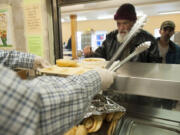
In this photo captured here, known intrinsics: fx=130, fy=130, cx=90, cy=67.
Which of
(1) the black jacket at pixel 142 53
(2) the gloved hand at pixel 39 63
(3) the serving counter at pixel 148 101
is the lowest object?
(3) the serving counter at pixel 148 101

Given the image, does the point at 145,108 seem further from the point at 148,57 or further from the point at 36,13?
the point at 36,13

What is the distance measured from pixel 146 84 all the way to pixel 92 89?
0.18 meters

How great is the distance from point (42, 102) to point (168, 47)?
3.61 feet

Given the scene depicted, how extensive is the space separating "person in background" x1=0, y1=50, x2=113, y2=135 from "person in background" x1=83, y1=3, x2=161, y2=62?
0.41 metres

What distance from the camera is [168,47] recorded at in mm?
1052

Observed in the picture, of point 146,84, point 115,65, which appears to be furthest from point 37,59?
point 146,84

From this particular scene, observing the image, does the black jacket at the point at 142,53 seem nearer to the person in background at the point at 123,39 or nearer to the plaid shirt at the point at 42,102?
the person in background at the point at 123,39

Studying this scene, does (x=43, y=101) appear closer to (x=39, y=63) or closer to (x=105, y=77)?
(x=105, y=77)

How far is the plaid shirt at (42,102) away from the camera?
21 cm

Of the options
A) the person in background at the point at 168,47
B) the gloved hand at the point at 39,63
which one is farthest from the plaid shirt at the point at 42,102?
the person in background at the point at 168,47

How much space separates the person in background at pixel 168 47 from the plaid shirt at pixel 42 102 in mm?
818

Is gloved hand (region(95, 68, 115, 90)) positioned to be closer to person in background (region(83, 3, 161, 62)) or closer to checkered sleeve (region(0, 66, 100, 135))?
checkered sleeve (region(0, 66, 100, 135))

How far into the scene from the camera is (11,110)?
0.69 ft

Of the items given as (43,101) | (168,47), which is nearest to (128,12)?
(168,47)
